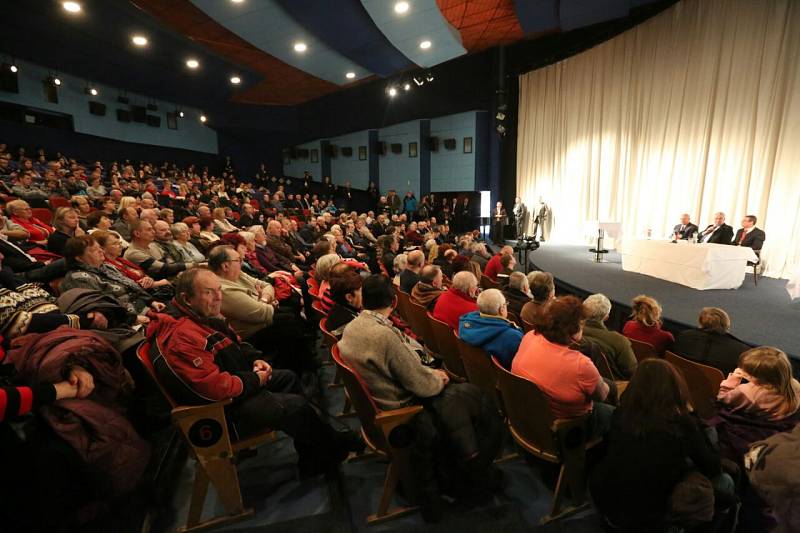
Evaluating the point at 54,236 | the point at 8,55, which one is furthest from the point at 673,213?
the point at 8,55

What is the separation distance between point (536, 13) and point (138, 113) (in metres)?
12.5

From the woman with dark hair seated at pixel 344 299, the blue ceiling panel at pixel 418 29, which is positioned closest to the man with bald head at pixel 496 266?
the woman with dark hair seated at pixel 344 299

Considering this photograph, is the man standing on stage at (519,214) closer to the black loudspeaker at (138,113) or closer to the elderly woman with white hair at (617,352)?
the elderly woman with white hair at (617,352)

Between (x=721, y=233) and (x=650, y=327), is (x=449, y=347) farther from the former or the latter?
(x=721, y=233)

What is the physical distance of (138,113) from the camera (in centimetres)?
1329

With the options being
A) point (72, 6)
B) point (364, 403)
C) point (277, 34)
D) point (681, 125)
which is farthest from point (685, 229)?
point (72, 6)

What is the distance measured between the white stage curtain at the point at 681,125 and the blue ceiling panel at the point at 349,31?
438cm

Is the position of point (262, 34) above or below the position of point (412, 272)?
above

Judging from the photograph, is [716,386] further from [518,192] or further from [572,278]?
[518,192]

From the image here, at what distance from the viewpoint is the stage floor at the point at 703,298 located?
338 centimetres

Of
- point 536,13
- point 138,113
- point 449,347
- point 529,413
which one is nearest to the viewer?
point 529,413

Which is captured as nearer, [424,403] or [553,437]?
[553,437]

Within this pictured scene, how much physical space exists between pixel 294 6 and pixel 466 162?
7.26 m

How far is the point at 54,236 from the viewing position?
3084 millimetres
